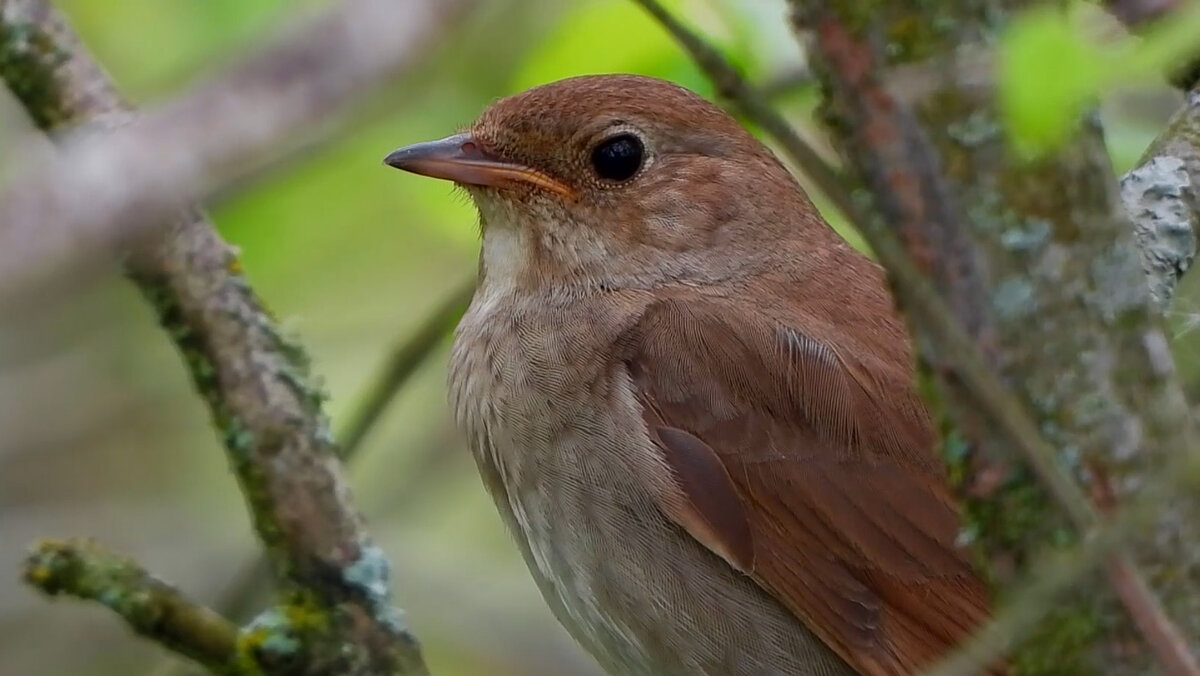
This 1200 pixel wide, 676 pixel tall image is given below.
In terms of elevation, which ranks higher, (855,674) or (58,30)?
(58,30)

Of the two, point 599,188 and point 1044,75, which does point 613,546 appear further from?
point 1044,75

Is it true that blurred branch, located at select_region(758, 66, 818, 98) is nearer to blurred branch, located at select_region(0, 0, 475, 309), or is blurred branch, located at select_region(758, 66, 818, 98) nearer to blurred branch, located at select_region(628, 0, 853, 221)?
blurred branch, located at select_region(0, 0, 475, 309)

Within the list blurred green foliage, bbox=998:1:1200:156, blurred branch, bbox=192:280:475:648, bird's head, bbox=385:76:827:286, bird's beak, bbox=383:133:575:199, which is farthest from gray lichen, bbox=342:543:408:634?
blurred green foliage, bbox=998:1:1200:156

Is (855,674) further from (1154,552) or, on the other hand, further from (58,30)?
(58,30)

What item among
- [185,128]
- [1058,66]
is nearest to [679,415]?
[185,128]

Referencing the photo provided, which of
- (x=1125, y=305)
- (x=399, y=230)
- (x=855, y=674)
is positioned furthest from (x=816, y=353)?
(x=399, y=230)

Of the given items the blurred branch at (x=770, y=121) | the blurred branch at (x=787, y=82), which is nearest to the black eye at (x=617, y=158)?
the blurred branch at (x=787, y=82)
